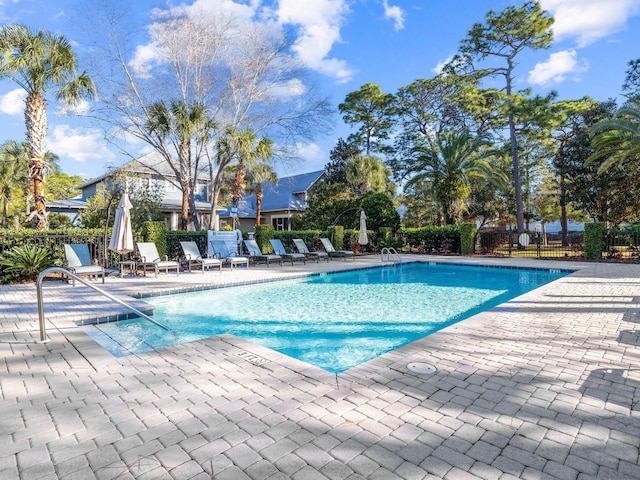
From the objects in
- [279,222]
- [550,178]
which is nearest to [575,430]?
[279,222]

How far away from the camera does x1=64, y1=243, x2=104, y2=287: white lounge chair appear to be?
9.19 meters

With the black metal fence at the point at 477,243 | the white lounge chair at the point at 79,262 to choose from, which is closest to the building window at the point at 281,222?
the black metal fence at the point at 477,243

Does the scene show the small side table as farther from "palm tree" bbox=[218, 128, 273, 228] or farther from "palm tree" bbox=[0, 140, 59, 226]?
"palm tree" bbox=[0, 140, 59, 226]

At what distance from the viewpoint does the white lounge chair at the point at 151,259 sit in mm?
10953

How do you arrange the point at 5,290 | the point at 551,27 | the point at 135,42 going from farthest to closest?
the point at 551,27 → the point at 135,42 → the point at 5,290

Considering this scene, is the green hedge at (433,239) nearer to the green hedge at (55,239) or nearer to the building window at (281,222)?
the building window at (281,222)

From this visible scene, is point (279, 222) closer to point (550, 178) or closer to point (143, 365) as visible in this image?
point (550, 178)

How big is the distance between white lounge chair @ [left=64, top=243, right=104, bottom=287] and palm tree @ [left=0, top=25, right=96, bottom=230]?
7.89 ft

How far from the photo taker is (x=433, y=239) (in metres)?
19.1

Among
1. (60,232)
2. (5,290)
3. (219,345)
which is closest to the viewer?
(219,345)

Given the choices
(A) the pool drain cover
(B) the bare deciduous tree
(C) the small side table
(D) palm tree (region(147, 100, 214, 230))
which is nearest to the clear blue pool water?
(A) the pool drain cover

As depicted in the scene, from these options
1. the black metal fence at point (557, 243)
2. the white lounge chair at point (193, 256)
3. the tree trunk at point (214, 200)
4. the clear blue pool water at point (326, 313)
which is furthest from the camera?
the tree trunk at point (214, 200)

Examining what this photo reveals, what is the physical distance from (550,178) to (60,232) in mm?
35215

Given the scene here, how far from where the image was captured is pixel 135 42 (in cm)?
1714
